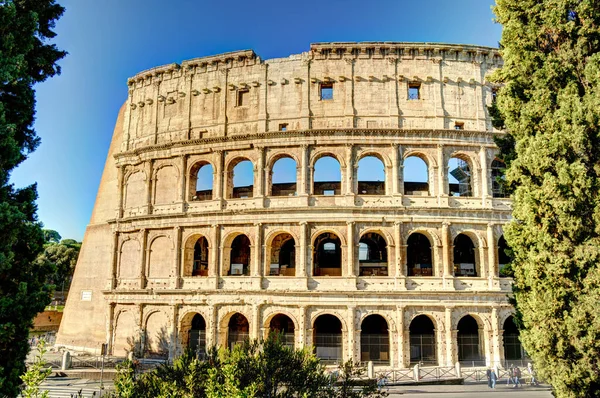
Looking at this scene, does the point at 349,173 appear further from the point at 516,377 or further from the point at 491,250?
the point at 516,377

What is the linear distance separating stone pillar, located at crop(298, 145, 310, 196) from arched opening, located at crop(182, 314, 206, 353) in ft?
28.0

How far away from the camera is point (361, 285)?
19156 mm

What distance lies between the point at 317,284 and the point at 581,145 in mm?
12268

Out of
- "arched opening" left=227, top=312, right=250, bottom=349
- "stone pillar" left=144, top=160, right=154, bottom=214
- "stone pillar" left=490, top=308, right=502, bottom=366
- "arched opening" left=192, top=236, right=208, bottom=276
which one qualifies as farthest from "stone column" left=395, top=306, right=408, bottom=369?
"stone pillar" left=144, top=160, right=154, bottom=214

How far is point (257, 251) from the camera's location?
19969mm

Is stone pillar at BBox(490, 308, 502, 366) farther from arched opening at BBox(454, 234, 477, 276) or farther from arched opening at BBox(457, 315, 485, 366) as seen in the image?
arched opening at BBox(454, 234, 477, 276)

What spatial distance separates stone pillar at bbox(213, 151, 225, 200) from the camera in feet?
69.9

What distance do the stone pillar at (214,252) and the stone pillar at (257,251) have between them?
177 cm

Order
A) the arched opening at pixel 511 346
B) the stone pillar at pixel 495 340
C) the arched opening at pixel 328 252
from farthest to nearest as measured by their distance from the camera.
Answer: the arched opening at pixel 328 252
the arched opening at pixel 511 346
the stone pillar at pixel 495 340

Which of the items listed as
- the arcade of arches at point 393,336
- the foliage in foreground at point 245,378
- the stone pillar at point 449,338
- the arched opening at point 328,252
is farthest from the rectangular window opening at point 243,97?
the foliage in foreground at point 245,378

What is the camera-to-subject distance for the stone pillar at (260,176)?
2067 cm

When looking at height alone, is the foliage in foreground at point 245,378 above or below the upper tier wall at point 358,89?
below

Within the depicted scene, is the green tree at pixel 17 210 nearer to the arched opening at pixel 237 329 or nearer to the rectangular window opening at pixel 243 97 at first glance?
the rectangular window opening at pixel 243 97

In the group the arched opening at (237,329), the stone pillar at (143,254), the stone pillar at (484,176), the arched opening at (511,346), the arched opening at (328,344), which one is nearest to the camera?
the arched opening at (328,344)
